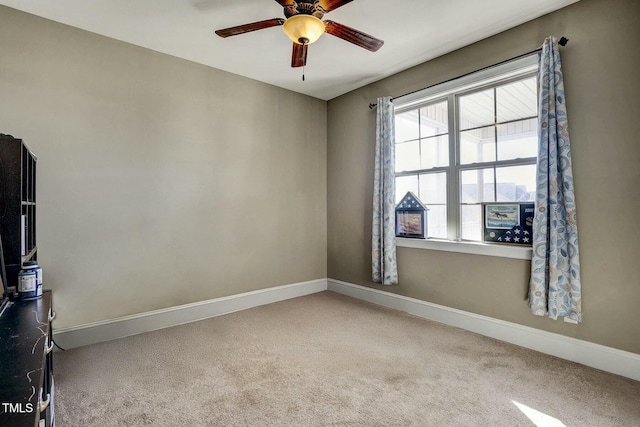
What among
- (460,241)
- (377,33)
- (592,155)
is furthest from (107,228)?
(592,155)

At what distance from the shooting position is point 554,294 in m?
2.54

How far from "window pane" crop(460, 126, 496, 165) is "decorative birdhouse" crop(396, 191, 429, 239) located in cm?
66

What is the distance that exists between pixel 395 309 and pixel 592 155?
7.73 ft

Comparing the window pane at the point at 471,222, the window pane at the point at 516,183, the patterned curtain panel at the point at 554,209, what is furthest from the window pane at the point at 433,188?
the patterned curtain panel at the point at 554,209

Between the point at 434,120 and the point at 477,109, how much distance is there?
47 centimetres

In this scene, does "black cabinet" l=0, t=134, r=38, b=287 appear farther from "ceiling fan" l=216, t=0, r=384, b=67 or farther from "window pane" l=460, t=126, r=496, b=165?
"window pane" l=460, t=126, r=496, b=165

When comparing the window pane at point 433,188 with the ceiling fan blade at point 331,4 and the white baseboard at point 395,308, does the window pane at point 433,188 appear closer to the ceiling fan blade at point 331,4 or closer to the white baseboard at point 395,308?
the white baseboard at point 395,308

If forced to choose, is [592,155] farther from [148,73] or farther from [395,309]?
[148,73]

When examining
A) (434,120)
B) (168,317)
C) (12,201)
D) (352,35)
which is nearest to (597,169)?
(434,120)

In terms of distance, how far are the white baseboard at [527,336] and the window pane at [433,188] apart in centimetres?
112

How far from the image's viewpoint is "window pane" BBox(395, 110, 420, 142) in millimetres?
3740

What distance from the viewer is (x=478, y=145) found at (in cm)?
320

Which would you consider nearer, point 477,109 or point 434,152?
point 477,109
